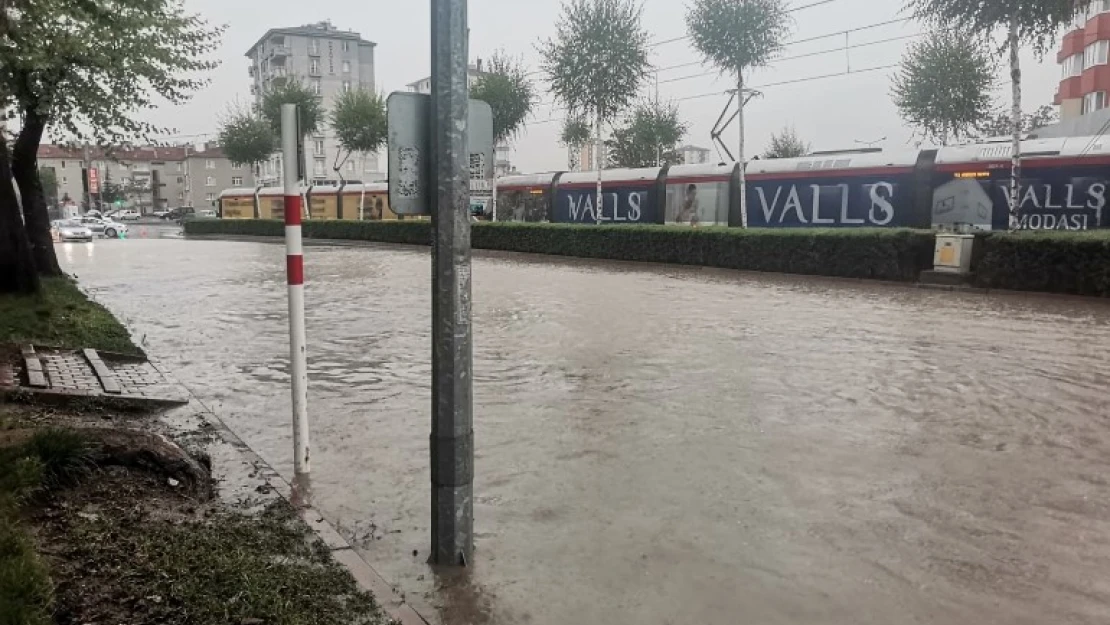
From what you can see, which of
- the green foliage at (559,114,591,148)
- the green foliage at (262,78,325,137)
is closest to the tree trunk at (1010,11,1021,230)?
the green foliage at (559,114,591,148)

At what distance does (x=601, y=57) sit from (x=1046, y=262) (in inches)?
749

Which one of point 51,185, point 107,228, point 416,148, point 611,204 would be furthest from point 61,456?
point 51,185

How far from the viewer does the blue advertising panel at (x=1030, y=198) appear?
64.3 feet

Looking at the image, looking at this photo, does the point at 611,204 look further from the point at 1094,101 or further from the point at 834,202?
the point at 1094,101

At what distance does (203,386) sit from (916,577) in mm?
6735

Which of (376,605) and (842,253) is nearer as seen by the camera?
(376,605)

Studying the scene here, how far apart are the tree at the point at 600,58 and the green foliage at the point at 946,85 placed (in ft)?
34.4

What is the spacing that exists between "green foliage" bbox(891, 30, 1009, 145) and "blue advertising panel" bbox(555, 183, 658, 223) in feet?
38.1

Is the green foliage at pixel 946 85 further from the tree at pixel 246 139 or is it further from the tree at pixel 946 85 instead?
the tree at pixel 246 139

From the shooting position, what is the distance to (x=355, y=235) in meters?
41.6

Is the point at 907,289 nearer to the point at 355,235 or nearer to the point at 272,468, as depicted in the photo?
the point at 272,468

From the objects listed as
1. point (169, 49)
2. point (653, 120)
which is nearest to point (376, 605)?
point (169, 49)

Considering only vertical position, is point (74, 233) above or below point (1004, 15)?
below

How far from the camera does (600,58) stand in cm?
3164
